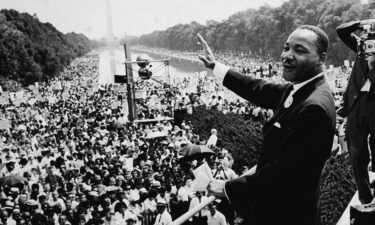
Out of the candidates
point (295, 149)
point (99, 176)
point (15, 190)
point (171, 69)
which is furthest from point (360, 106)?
point (171, 69)

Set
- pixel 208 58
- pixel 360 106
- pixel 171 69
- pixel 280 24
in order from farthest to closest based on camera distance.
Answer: pixel 171 69, pixel 280 24, pixel 360 106, pixel 208 58

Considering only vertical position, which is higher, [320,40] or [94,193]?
[320,40]

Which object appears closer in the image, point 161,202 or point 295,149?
point 295,149

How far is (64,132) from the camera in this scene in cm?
1594

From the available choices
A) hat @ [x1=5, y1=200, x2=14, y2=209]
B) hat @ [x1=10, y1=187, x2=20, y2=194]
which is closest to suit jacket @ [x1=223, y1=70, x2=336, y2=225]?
hat @ [x1=5, y1=200, x2=14, y2=209]

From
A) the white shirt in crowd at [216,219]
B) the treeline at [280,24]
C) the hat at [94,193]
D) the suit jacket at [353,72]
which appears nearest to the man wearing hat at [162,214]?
the white shirt in crowd at [216,219]

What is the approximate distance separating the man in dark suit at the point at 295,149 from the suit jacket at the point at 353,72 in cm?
83

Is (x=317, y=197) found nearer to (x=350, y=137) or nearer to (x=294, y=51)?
(x=294, y=51)

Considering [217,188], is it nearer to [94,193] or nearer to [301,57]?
[301,57]

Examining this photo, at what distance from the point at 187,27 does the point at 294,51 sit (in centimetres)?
13854

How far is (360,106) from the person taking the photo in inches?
112

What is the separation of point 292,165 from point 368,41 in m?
1.35

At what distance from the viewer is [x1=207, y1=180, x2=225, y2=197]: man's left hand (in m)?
2.00

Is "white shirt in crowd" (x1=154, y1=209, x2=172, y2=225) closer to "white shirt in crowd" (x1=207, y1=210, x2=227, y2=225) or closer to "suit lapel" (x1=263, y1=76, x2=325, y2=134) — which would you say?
"white shirt in crowd" (x1=207, y1=210, x2=227, y2=225)
